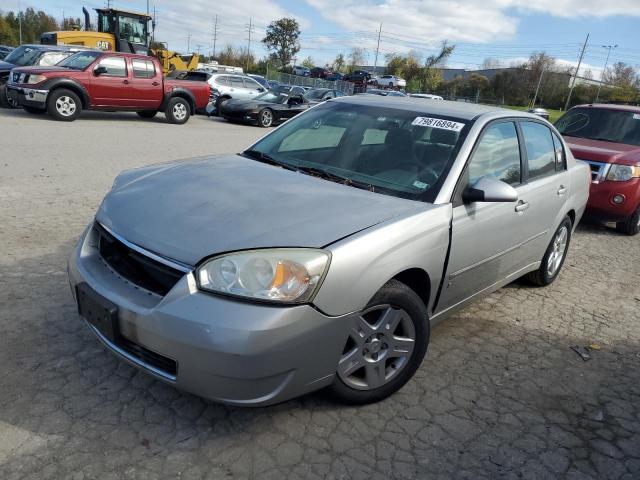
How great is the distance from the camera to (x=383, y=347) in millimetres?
2814

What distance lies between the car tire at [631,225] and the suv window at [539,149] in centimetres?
336

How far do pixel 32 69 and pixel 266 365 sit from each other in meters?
13.4

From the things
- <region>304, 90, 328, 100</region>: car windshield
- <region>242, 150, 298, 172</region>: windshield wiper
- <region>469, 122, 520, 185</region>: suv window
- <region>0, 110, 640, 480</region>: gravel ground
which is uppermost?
<region>469, 122, 520, 185</region>: suv window

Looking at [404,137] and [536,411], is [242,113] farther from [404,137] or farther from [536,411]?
[536,411]

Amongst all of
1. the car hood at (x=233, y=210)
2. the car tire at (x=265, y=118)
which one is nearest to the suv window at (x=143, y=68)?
the car tire at (x=265, y=118)

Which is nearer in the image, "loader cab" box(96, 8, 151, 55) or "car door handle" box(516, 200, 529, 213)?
"car door handle" box(516, 200, 529, 213)

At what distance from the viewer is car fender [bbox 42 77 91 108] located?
1281 centimetres

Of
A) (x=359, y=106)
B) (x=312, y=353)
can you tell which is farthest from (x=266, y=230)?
(x=359, y=106)

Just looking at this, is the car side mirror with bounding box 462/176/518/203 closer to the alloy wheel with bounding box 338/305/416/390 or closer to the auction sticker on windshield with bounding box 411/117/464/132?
the auction sticker on windshield with bounding box 411/117/464/132

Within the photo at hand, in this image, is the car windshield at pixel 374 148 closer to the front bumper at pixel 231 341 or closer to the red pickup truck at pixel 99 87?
the front bumper at pixel 231 341

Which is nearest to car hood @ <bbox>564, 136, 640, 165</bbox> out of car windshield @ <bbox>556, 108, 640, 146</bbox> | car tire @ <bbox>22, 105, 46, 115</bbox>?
car windshield @ <bbox>556, 108, 640, 146</bbox>

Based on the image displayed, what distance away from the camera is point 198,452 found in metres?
2.40

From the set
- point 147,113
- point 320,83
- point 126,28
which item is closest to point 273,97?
point 147,113

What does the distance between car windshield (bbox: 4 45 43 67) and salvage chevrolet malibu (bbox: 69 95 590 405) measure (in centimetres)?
1434
